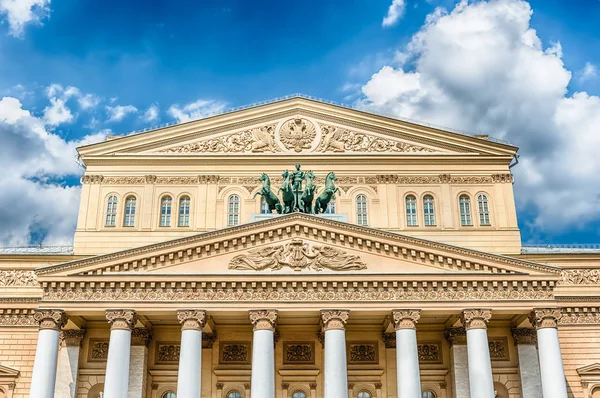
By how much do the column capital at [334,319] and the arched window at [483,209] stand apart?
13.6m

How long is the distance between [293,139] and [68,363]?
1737 centimetres

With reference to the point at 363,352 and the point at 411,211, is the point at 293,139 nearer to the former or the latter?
the point at 411,211

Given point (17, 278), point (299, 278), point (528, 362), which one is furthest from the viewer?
point (17, 278)

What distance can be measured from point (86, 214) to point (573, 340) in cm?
2648

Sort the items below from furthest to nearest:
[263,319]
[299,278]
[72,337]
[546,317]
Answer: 1. [72,337]
2. [299,278]
3. [546,317]
4. [263,319]

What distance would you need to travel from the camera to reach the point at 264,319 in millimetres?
30484

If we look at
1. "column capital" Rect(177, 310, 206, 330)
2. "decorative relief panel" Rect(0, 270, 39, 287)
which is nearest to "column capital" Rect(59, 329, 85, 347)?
"decorative relief panel" Rect(0, 270, 39, 287)

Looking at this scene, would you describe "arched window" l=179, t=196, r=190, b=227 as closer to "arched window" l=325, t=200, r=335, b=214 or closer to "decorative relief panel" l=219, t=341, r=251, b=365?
"arched window" l=325, t=200, r=335, b=214

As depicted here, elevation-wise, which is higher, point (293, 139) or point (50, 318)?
point (293, 139)

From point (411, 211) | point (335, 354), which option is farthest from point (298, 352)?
point (411, 211)

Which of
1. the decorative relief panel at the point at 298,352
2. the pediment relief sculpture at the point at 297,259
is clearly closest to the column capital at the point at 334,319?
the pediment relief sculpture at the point at 297,259

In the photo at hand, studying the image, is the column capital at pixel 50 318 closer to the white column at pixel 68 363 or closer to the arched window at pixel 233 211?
the white column at pixel 68 363

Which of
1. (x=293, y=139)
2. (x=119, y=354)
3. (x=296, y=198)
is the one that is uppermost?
(x=293, y=139)

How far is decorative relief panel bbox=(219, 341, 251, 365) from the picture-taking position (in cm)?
3462
